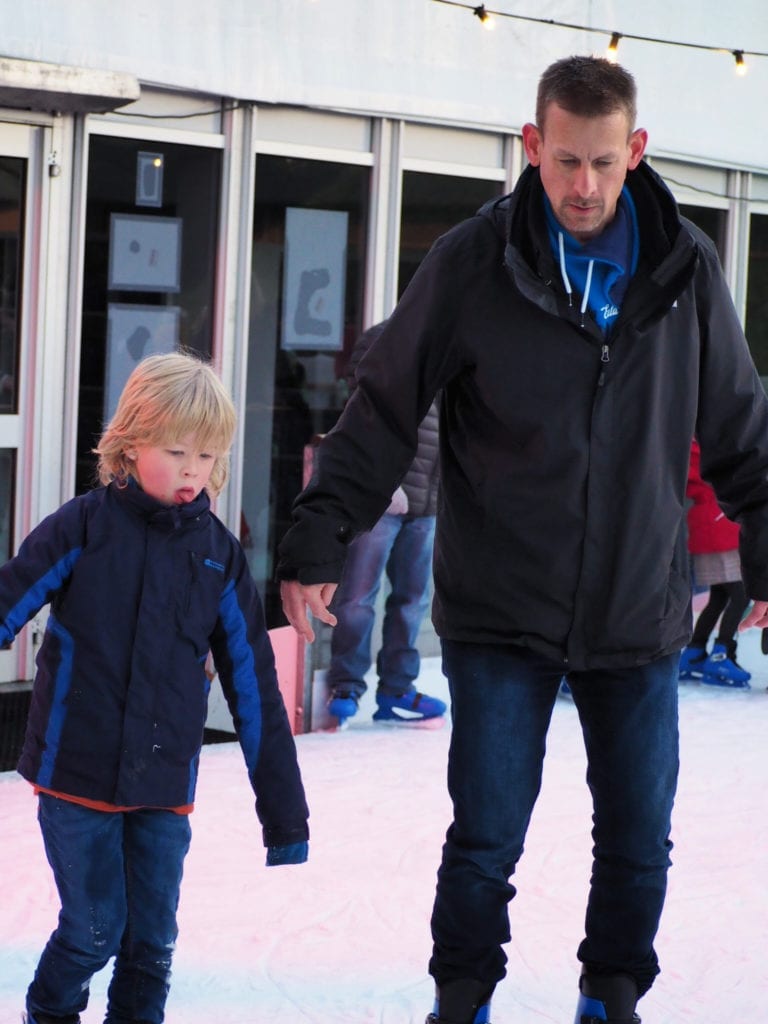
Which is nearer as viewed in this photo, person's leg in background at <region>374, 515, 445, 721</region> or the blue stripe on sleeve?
the blue stripe on sleeve

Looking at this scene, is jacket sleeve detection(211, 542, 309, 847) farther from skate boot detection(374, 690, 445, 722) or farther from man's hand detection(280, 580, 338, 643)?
skate boot detection(374, 690, 445, 722)

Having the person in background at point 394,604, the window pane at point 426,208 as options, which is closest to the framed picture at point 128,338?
the person in background at point 394,604

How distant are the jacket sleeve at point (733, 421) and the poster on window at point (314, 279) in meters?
4.84

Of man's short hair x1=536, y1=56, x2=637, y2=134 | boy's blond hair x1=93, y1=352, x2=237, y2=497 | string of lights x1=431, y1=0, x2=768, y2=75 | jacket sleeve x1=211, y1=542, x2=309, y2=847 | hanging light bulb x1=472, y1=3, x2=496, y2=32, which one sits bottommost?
jacket sleeve x1=211, y1=542, x2=309, y2=847

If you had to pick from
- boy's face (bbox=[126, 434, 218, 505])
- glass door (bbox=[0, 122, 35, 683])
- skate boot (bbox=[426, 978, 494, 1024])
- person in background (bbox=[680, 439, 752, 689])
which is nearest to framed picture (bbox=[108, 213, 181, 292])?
glass door (bbox=[0, 122, 35, 683])

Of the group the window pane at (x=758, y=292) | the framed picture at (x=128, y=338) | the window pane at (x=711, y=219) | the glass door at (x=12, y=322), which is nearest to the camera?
the glass door at (x=12, y=322)

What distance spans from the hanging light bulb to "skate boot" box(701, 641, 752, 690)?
3.19 meters

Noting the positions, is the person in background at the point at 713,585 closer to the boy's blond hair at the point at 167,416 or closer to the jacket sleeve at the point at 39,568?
the boy's blond hair at the point at 167,416

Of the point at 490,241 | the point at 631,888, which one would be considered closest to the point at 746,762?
the point at 631,888

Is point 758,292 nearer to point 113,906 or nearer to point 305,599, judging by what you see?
point 305,599

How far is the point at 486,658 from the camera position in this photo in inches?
111

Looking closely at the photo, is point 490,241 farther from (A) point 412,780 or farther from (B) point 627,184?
(A) point 412,780

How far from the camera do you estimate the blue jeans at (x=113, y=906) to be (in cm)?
272

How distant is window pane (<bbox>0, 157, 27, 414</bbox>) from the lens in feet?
21.9
